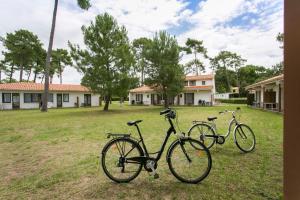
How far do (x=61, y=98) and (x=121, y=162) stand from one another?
87.2 ft

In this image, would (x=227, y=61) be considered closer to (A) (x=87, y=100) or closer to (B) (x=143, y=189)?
(A) (x=87, y=100)

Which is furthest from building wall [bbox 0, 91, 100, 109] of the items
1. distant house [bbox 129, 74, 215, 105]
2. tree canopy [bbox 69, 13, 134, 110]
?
tree canopy [bbox 69, 13, 134, 110]

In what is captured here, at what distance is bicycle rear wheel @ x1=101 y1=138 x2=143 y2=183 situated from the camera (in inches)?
134

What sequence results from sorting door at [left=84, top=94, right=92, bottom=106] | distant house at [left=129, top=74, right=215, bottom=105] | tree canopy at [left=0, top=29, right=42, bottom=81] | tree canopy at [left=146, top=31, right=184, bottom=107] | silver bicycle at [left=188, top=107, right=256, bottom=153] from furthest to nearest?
door at [left=84, top=94, right=92, bottom=106] → tree canopy at [left=0, top=29, right=42, bottom=81] → distant house at [left=129, top=74, right=215, bottom=105] → tree canopy at [left=146, top=31, right=184, bottom=107] → silver bicycle at [left=188, top=107, right=256, bottom=153]

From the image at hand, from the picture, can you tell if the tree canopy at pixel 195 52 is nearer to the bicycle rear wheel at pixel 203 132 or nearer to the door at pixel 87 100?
the door at pixel 87 100

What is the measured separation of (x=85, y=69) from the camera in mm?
18031

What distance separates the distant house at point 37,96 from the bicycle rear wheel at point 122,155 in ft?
63.3

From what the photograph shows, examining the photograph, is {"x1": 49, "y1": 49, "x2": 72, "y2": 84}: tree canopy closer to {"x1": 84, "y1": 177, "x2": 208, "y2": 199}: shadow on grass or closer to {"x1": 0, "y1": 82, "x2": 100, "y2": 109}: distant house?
{"x1": 0, "y1": 82, "x2": 100, "y2": 109}: distant house

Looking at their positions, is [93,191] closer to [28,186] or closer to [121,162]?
[121,162]

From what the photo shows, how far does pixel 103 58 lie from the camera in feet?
59.2

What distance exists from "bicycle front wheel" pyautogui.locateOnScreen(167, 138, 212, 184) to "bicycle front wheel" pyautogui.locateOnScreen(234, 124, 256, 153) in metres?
1.45

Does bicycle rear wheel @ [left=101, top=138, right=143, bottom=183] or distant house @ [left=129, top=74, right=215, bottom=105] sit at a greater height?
distant house @ [left=129, top=74, right=215, bottom=105]

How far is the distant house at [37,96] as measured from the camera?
23766 mm

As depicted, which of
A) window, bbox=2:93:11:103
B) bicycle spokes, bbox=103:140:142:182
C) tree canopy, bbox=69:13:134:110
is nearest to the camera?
bicycle spokes, bbox=103:140:142:182
